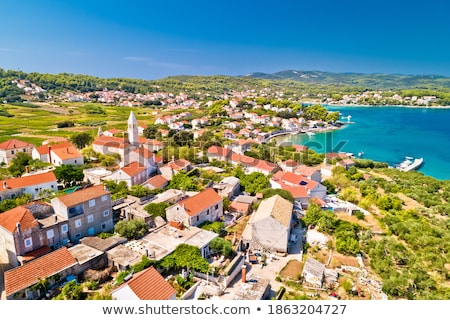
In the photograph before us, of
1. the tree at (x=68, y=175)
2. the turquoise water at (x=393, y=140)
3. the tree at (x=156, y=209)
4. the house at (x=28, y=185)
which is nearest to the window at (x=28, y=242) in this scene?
the tree at (x=156, y=209)

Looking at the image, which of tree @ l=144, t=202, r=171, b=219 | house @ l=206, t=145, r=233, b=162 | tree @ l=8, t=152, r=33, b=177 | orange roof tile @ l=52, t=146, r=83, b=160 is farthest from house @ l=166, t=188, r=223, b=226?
tree @ l=8, t=152, r=33, b=177

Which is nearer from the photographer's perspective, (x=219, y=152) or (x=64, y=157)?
(x=64, y=157)

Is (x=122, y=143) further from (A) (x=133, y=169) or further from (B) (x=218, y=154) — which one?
(B) (x=218, y=154)

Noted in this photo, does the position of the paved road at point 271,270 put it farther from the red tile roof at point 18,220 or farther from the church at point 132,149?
the church at point 132,149

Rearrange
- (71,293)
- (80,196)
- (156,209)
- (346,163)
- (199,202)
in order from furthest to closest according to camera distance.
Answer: (346,163), (199,202), (156,209), (80,196), (71,293)

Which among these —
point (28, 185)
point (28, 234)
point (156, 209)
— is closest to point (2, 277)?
point (28, 234)

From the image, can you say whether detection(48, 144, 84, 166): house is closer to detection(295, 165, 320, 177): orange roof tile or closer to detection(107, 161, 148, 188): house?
detection(107, 161, 148, 188): house
